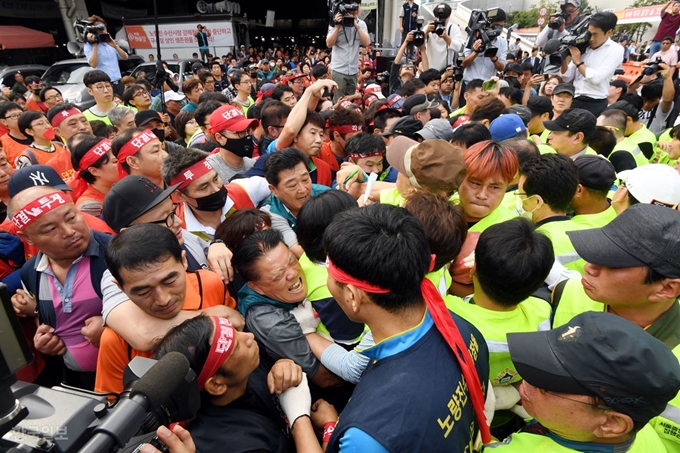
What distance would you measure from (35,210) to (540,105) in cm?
517

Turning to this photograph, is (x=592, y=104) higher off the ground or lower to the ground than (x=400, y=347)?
higher

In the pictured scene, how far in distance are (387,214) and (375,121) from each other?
3.80m

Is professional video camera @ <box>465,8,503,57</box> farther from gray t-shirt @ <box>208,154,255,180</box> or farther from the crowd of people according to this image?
gray t-shirt @ <box>208,154,255,180</box>

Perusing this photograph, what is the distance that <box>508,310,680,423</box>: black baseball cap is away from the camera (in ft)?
3.51

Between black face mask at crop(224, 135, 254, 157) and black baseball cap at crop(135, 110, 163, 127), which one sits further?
Result: black baseball cap at crop(135, 110, 163, 127)

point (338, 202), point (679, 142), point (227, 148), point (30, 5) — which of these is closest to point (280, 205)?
point (338, 202)

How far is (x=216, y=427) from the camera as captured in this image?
4.83 ft

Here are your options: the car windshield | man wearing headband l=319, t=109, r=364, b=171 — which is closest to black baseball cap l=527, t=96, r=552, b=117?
man wearing headband l=319, t=109, r=364, b=171

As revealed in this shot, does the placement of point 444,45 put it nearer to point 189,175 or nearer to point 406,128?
point 406,128

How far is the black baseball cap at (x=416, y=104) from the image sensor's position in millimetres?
5016

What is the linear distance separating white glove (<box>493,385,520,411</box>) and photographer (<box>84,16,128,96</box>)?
9102 millimetres

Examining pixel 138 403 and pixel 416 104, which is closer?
pixel 138 403

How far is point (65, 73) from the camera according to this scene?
11.5 m

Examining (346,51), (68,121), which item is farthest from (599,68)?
(68,121)
